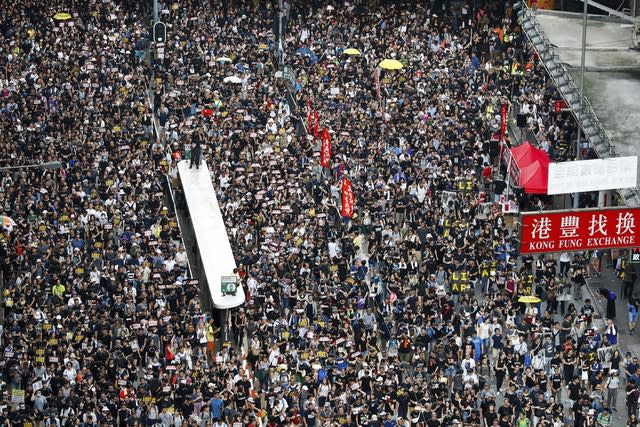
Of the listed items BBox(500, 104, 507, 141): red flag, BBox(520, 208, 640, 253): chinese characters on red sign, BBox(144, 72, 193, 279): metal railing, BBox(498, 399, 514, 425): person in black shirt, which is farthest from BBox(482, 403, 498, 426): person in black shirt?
BBox(500, 104, 507, 141): red flag

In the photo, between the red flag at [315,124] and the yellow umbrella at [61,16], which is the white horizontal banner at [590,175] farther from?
the yellow umbrella at [61,16]

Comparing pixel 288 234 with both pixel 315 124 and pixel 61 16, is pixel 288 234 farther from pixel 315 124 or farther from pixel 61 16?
pixel 61 16

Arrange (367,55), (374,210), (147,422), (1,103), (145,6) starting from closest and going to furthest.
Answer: (147,422) → (374,210) → (1,103) → (367,55) → (145,6)

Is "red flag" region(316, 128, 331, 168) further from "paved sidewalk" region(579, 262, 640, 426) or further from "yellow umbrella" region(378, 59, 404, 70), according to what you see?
"paved sidewalk" region(579, 262, 640, 426)

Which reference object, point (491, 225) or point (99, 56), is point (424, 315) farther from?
point (99, 56)

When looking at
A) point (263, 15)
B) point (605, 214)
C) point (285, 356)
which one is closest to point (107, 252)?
point (285, 356)
